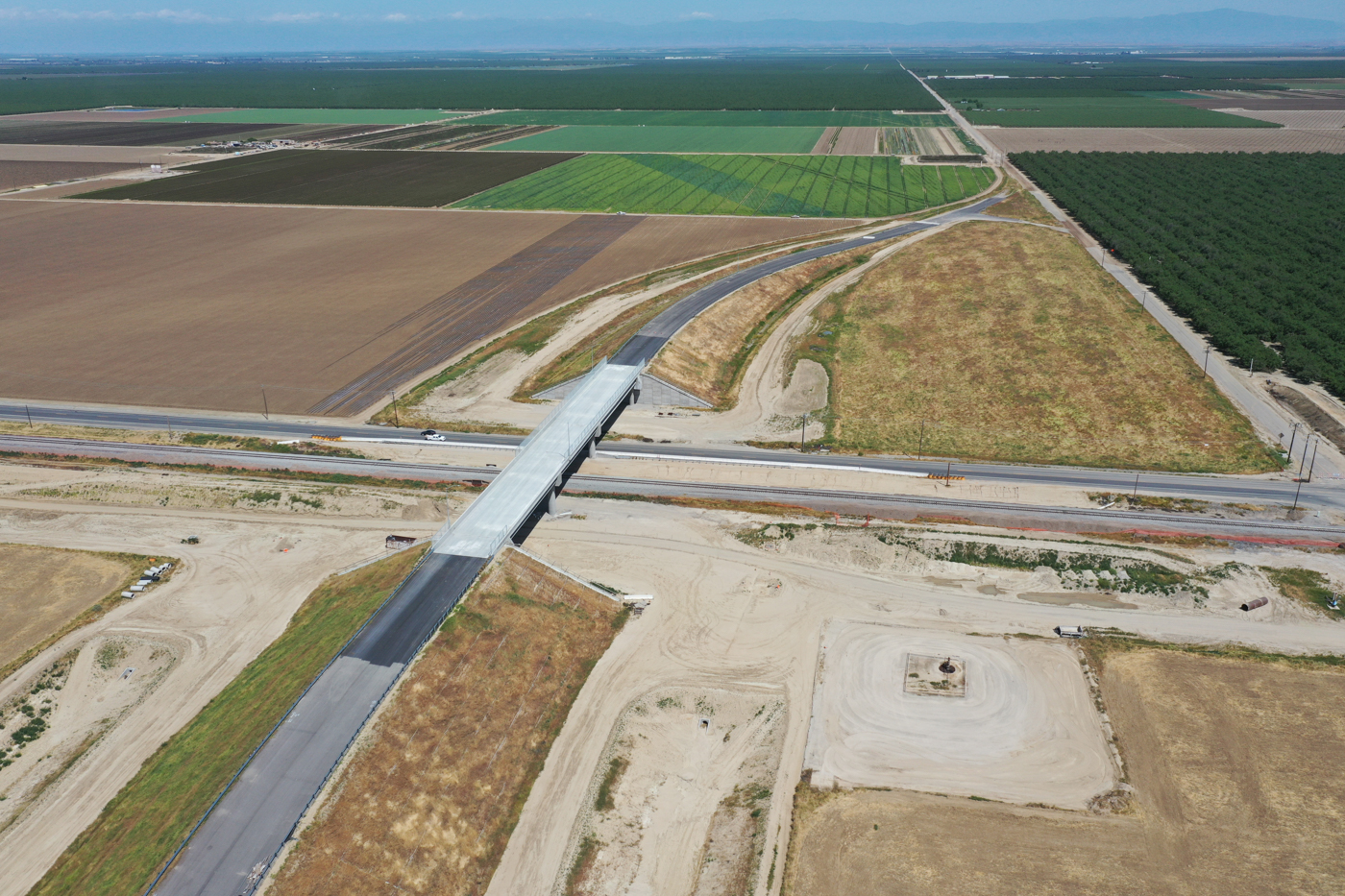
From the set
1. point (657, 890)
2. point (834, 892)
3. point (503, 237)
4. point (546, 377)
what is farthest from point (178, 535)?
point (503, 237)

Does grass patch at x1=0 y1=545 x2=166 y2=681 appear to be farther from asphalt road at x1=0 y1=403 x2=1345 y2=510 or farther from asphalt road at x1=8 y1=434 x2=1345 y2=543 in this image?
asphalt road at x1=0 y1=403 x2=1345 y2=510

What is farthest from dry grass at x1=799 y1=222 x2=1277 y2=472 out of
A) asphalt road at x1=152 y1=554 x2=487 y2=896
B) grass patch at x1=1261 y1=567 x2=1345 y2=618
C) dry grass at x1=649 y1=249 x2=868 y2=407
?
asphalt road at x1=152 y1=554 x2=487 y2=896

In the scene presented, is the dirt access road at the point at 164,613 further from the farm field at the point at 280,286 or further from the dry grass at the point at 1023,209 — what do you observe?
the dry grass at the point at 1023,209

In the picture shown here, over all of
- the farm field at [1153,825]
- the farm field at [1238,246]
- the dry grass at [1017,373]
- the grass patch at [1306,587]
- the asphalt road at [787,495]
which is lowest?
the farm field at [1153,825]

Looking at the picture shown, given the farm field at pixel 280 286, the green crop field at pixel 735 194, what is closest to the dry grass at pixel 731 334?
the farm field at pixel 280 286

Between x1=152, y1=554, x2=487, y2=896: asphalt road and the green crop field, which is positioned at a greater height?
the green crop field

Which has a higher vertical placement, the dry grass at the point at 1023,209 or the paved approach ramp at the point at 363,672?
the dry grass at the point at 1023,209

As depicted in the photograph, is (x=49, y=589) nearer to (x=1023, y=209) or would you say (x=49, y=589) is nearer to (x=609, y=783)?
(x=609, y=783)
